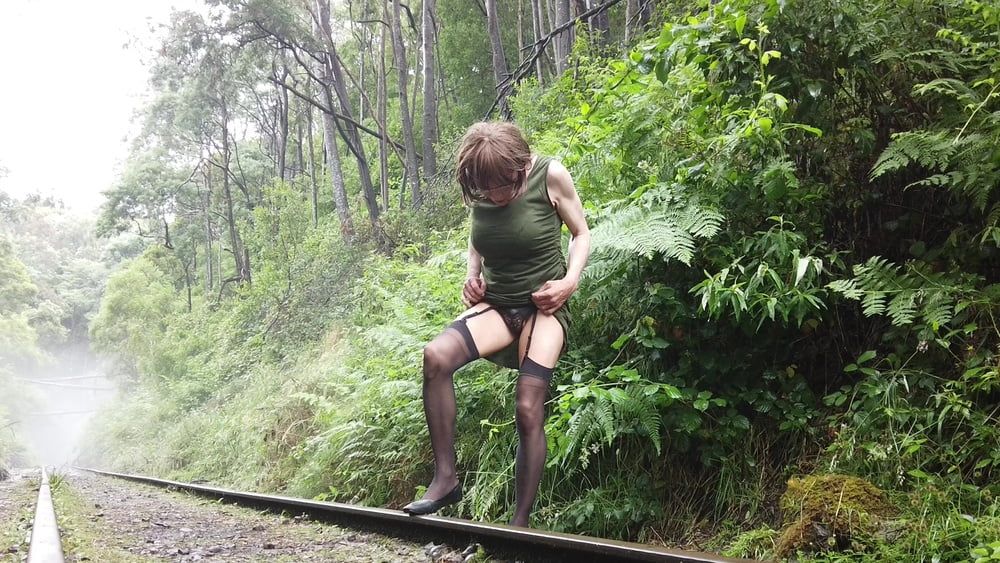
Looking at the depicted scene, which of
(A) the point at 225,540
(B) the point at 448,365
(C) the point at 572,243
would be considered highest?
(C) the point at 572,243

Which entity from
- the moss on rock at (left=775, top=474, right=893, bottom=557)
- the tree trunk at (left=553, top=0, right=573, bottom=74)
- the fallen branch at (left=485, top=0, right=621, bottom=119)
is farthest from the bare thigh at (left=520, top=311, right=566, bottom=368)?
the tree trunk at (left=553, top=0, right=573, bottom=74)

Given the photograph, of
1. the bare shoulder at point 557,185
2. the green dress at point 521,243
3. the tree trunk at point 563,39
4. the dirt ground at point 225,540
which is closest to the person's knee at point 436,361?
the green dress at point 521,243

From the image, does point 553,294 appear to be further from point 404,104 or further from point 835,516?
point 404,104

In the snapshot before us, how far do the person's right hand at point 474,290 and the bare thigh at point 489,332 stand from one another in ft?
0.33

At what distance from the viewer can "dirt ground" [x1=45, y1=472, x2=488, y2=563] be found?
2816 mm

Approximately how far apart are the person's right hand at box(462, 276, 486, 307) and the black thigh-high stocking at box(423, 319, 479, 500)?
0.15 metres

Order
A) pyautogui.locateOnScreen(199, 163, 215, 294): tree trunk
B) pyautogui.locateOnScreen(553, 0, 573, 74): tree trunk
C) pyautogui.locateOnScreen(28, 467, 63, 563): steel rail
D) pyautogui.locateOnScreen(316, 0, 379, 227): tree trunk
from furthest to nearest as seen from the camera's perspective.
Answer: pyautogui.locateOnScreen(199, 163, 215, 294): tree trunk → pyautogui.locateOnScreen(316, 0, 379, 227): tree trunk → pyautogui.locateOnScreen(553, 0, 573, 74): tree trunk → pyautogui.locateOnScreen(28, 467, 63, 563): steel rail

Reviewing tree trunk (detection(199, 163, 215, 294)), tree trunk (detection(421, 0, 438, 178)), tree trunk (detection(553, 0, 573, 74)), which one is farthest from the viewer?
tree trunk (detection(199, 163, 215, 294))

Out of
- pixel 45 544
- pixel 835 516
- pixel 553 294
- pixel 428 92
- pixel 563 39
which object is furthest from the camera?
pixel 428 92

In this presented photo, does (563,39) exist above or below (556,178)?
above

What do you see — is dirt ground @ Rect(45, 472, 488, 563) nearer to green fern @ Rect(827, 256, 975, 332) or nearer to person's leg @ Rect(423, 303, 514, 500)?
person's leg @ Rect(423, 303, 514, 500)

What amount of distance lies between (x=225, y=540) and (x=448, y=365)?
5.08 feet

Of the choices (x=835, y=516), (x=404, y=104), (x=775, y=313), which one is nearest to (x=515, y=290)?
(x=775, y=313)

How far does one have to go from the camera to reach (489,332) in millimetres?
3061
